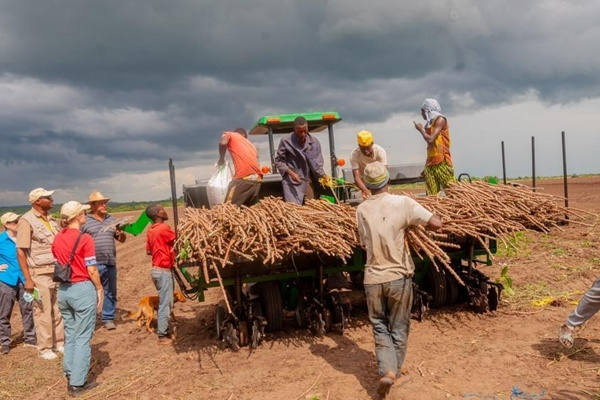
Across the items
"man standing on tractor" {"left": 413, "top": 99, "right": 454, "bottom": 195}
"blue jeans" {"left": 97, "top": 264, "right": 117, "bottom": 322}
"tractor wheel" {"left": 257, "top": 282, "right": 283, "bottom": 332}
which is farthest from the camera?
"blue jeans" {"left": 97, "top": 264, "right": 117, "bottom": 322}

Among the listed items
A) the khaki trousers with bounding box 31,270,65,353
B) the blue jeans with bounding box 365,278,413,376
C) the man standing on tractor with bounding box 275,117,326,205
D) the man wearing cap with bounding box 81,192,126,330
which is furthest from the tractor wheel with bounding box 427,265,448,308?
the khaki trousers with bounding box 31,270,65,353

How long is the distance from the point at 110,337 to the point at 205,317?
1400 mm

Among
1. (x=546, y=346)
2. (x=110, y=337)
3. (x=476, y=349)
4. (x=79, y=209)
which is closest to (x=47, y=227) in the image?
(x=79, y=209)

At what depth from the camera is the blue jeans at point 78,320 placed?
514cm

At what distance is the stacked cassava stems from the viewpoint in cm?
507

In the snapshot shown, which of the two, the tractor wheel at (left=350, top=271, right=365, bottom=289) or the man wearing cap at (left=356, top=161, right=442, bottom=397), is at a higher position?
the man wearing cap at (left=356, top=161, right=442, bottom=397)

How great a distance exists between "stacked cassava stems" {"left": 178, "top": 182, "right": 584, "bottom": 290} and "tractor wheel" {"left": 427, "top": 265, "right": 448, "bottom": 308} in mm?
1208

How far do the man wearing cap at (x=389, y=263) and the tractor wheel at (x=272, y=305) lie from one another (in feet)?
6.96

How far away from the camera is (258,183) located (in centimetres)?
680

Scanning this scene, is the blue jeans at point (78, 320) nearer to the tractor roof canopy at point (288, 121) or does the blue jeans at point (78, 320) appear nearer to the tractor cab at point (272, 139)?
the tractor cab at point (272, 139)

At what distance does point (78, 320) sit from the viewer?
520cm

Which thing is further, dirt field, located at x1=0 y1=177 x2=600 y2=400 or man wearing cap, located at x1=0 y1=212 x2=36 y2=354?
man wearing cap, located at x1=0 y1=212 x2=36 y2=354

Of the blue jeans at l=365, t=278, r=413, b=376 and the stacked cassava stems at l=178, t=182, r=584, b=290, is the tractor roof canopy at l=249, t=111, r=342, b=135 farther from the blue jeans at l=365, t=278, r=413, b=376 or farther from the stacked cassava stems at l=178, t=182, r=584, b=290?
the blue jeans at l=365, t=278, r=413, b=376

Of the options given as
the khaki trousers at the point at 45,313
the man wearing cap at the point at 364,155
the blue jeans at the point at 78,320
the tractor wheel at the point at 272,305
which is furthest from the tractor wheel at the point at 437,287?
the khaki trousers at the point at 45,313
